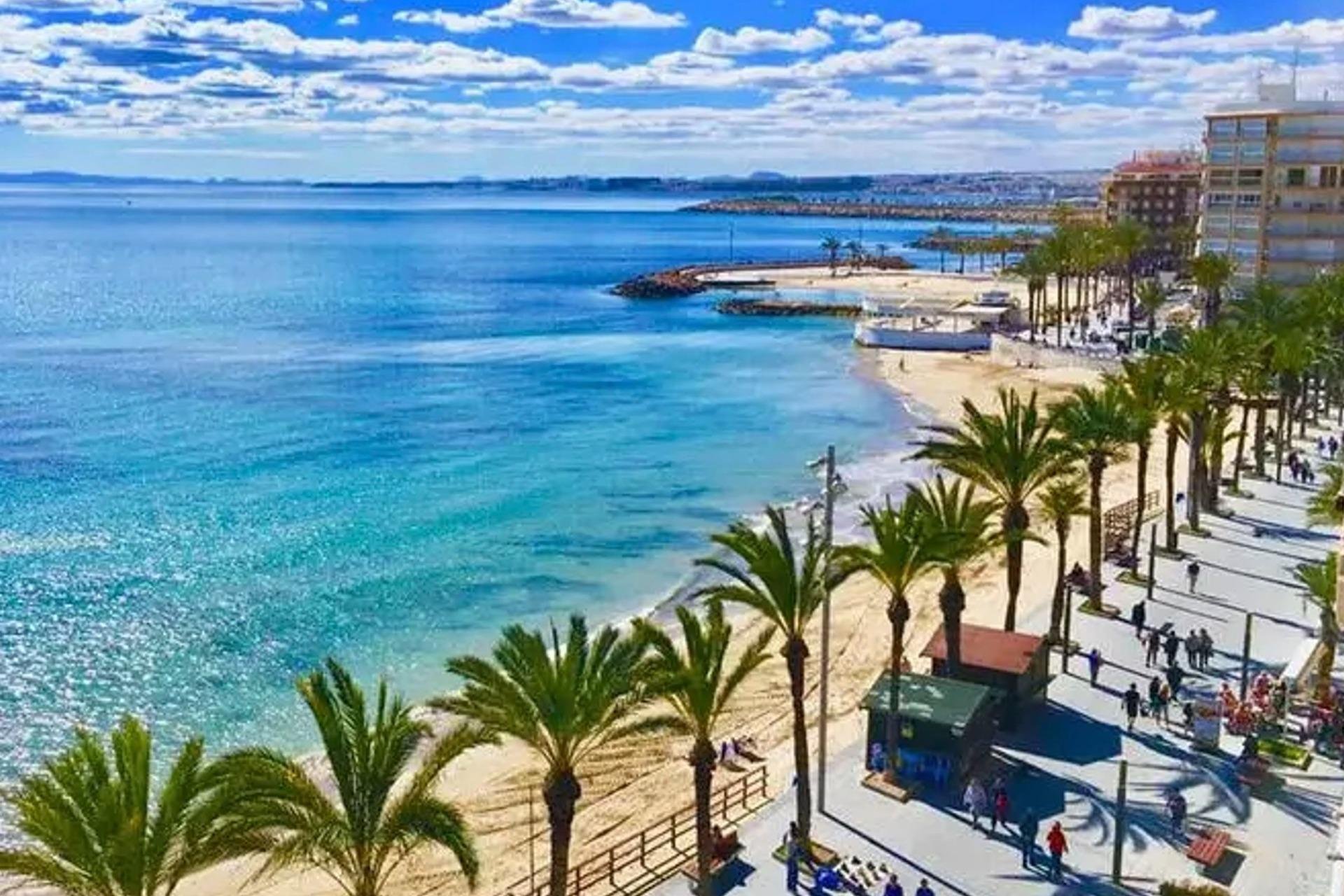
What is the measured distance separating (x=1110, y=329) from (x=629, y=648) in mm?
94328

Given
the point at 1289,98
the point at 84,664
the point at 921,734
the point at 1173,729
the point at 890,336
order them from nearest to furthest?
the point at 921,734 → the point at 1173,729 → the point at 84,664 → the point at 1289,98 → the point at 890,336

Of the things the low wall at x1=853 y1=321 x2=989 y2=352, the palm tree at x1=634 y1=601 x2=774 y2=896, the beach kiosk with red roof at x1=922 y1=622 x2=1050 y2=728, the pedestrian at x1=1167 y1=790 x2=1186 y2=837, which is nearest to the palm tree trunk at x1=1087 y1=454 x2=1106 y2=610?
the beach kiosk with red roof at x1=922 y1=622 x2=1050 y2=728

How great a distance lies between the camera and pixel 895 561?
2688 centimetres

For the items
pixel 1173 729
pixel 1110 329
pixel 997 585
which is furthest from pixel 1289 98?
pixel 1173 729

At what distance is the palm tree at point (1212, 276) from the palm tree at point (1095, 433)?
47748mm

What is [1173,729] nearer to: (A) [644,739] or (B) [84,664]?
(A) [644,739]

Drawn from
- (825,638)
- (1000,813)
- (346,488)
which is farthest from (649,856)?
(346,488)

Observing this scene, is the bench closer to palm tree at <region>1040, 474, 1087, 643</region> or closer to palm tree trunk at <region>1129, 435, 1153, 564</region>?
palm tree at <region>1040, 474, 1087, 643</region>

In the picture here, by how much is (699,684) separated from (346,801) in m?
6.38

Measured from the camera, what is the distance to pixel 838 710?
34625mm

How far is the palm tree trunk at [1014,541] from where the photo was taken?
31.8 meters

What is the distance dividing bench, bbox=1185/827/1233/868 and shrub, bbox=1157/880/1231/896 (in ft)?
2.06

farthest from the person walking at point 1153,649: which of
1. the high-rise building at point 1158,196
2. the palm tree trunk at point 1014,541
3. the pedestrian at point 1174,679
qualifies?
the high-rise building at point 1158,196

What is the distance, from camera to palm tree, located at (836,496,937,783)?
2673 centimetres
